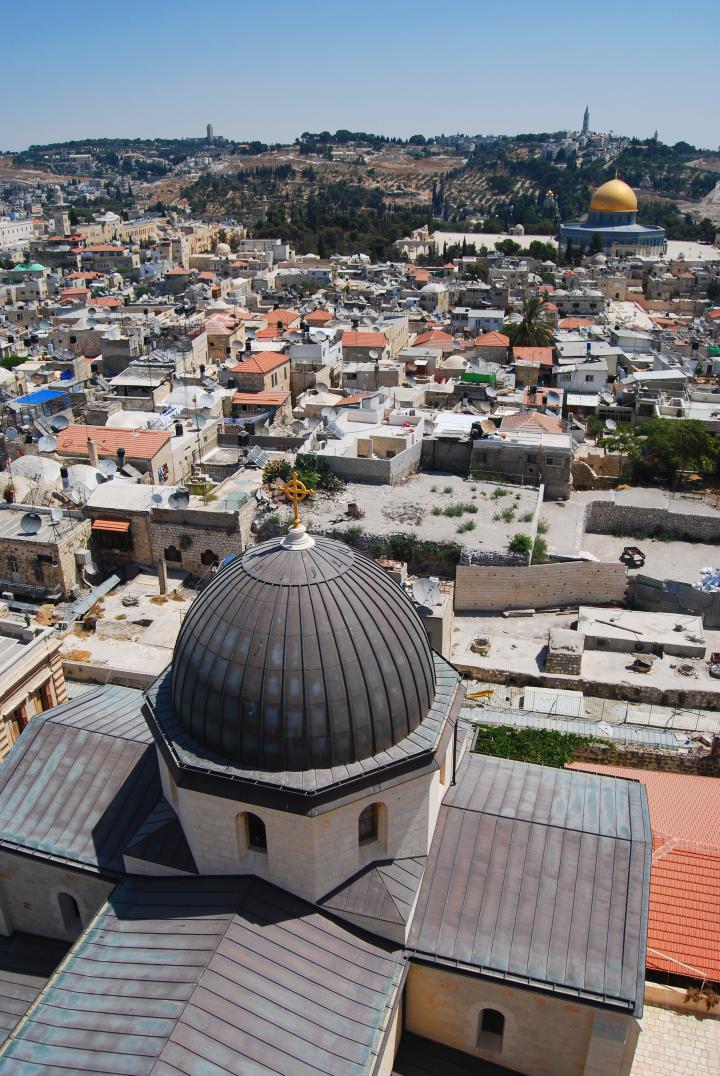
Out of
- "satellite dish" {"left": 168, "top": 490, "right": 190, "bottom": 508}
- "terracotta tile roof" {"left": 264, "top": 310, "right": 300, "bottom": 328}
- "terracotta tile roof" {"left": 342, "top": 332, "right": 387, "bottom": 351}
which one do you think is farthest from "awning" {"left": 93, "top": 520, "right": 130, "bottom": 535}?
"terracotta tile roof" {"left": 264, "top": 310, "right": 300, "bottom": 328}

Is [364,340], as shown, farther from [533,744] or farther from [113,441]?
[533,744]

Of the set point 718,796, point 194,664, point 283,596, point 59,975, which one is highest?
point 283,596

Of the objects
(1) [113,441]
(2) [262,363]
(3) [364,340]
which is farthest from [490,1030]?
(3) [364,340]

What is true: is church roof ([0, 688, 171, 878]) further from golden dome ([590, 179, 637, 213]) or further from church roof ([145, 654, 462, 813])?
golden dome ([590, 179, 637, 213])

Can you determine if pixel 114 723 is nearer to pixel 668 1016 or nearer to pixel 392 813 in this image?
pixel 392 813

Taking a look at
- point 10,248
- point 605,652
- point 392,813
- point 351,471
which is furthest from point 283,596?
point 10,248

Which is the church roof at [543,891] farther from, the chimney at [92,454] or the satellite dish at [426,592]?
the chimney at [92,454]

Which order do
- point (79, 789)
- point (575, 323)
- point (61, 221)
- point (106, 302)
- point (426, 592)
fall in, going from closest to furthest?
point (79, 789), point (426, 592), point (575, 323), point (106, 302), point (61, 221)
